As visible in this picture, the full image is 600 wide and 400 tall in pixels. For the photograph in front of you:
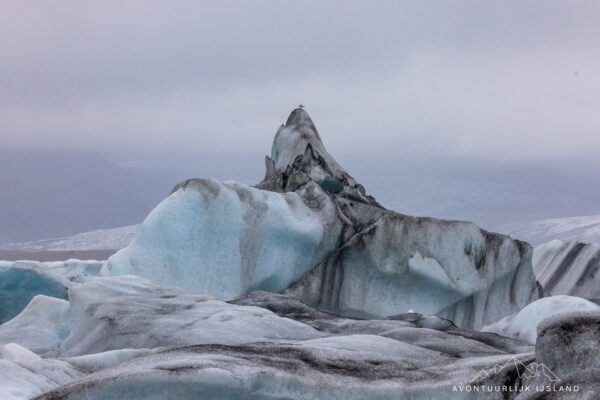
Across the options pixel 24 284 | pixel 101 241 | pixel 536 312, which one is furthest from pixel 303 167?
pixel 101 241

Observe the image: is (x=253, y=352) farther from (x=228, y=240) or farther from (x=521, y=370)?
(x=228, y=240)

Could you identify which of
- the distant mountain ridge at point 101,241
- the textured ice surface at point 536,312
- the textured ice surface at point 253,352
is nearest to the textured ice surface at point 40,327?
the textured ice surface at point 253,352

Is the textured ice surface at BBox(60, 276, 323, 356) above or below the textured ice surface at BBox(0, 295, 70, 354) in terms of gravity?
above

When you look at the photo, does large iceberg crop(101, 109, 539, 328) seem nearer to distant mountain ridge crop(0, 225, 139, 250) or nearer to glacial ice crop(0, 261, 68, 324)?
glacial ice crop(0, 261, 68, 324)

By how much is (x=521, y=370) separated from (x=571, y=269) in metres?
16.3

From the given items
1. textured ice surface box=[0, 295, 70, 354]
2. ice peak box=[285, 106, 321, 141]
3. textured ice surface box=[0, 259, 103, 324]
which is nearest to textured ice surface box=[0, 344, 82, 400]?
textured ice surface box=[0, 295, 70, 354]

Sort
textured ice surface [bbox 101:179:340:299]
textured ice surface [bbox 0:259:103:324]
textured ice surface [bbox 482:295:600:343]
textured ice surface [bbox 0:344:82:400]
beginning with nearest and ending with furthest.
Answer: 1. textured ice surface [bbox 0:344:82:400]
2. textured ice surface [bbox 482:295:600:343]
3. textured ice surface [bbox 101:179:340:299]
4. textured ice surface [bbox 0:259:103:324]

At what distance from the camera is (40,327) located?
32.9ft

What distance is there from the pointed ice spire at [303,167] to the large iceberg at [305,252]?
1.55 metres

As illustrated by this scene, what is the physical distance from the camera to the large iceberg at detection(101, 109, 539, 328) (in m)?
13.5

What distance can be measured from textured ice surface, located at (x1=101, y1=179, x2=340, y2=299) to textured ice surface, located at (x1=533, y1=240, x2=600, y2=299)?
8029mm

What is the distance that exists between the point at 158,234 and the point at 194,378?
9.60 m

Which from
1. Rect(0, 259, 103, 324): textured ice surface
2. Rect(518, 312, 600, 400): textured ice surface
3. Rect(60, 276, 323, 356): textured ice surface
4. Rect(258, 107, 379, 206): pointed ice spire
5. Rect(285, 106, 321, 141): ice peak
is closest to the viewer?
Rect(518, 312, 600, 400): textured ice surface

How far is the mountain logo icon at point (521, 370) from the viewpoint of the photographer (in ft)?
12.8
